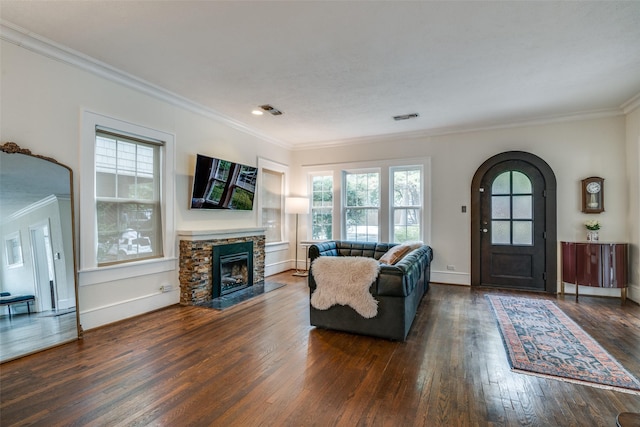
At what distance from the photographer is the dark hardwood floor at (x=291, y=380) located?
185 cm

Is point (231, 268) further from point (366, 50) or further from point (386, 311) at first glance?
point (366, 50)

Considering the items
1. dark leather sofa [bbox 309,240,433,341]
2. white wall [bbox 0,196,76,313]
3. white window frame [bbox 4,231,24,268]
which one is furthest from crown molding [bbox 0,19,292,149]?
dark leather sofa [bbox 309,240,433,341]

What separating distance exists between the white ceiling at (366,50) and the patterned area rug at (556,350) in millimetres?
2695

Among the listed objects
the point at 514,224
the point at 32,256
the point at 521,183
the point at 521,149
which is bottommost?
the point at 32,256

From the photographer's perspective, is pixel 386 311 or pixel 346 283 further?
pixel 346 283

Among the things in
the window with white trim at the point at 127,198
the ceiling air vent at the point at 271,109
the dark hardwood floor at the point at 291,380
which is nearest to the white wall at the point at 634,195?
the dark hardwood floor at the point at 291,380

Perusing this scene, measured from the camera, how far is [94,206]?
322cm

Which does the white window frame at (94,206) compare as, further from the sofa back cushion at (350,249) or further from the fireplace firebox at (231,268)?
the sofa back cushion at (350,249)

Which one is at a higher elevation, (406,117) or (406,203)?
(406,117)

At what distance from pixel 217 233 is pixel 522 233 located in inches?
186

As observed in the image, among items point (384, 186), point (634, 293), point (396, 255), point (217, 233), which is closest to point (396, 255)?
point (396, 255)

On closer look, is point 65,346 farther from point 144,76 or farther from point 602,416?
point 602,416

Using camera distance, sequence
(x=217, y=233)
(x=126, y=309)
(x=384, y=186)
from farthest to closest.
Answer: (x=384, y=186)
(x=217, y=233)
(x=126, y=309)

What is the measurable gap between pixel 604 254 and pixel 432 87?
3312mm
